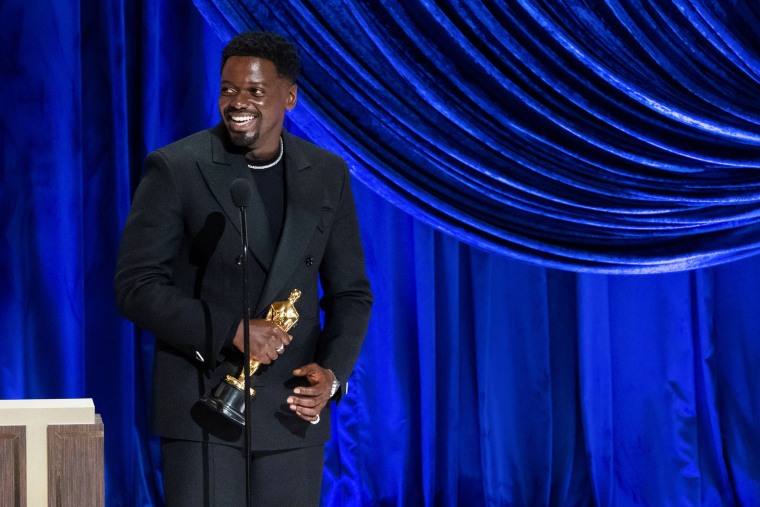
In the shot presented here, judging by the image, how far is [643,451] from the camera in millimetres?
3914

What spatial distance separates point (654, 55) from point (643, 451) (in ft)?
4.67

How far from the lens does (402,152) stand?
3.41 meters

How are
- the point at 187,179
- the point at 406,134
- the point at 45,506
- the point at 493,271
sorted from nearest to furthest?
the point at 45,506
the point at 187,179
the point at 406,134
the point at 493,271

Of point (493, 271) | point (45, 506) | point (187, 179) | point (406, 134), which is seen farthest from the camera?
point (493, 271)

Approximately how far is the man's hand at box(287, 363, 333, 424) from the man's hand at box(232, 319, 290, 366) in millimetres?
94

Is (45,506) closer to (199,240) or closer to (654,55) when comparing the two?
(199,240)

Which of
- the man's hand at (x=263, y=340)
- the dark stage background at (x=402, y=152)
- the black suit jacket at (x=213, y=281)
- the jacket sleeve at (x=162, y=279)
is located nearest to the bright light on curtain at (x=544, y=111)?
the dark stage background at (x=402, y=152)

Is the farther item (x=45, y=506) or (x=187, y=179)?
(x=187, y=179)

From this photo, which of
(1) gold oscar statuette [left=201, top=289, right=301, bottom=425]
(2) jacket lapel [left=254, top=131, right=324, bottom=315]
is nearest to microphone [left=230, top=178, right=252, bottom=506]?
(1) gold oscar statuette [left=201, top=289, right=301, bottom=425]

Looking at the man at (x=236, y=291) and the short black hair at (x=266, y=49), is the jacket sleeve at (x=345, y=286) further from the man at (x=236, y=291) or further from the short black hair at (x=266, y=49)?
the short black hair at (x=266, y=49)

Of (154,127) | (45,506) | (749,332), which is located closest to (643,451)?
(749,332)

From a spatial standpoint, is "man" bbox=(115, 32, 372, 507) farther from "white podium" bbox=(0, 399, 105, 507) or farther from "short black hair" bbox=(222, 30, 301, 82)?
"white podium" bbox=(0, 399, 105, 507)

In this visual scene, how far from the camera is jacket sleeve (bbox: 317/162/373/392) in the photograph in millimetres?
2295

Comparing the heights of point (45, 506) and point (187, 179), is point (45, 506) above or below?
below
